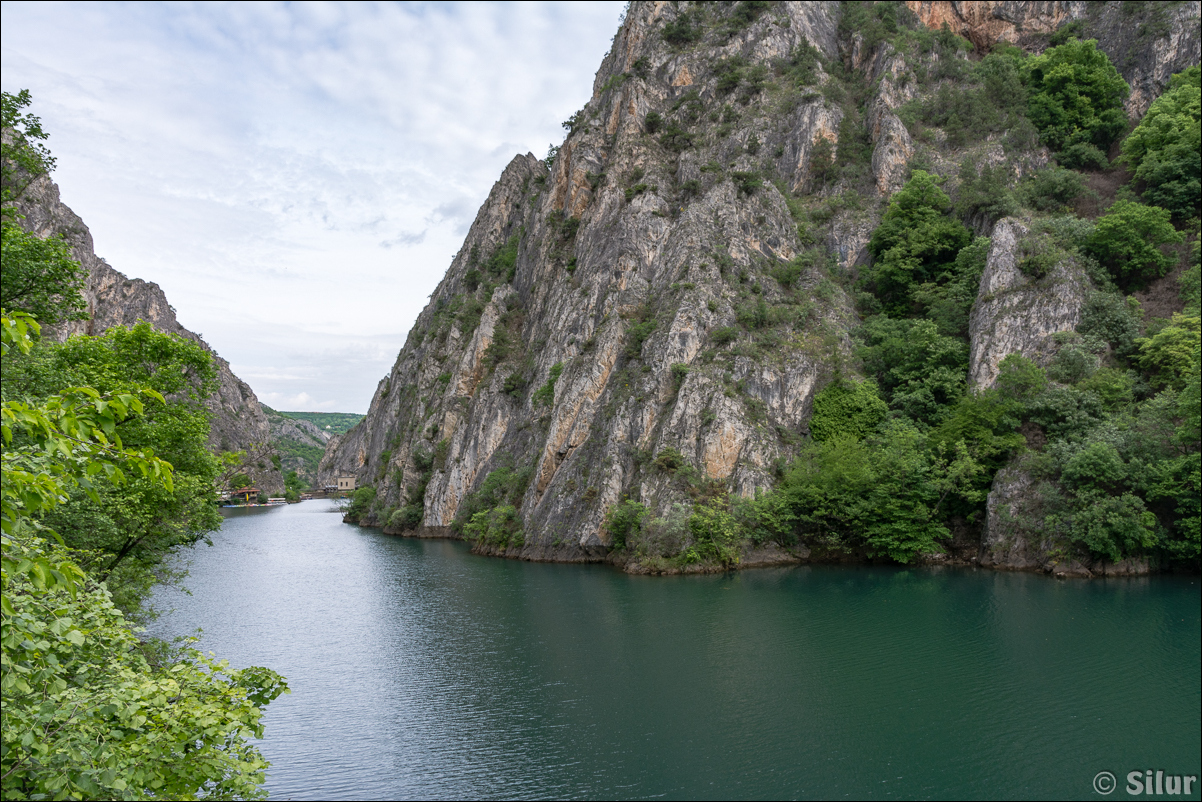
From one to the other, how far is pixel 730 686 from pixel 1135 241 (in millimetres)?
51918

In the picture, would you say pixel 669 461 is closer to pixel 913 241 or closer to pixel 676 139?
pixel 913 241

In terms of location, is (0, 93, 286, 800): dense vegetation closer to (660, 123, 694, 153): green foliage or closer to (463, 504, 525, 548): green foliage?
(463, 504, 525, 548): green foliage

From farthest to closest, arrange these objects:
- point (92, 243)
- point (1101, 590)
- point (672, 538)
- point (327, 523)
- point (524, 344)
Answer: point (92, 243)
point (327, 523)
point (524, 344)
point (672, 538)
point (1101, 590)

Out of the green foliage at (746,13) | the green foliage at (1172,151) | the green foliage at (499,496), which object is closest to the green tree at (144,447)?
the green foliage at (499,496)

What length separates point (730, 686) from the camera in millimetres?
23000

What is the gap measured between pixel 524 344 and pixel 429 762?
2774 inches

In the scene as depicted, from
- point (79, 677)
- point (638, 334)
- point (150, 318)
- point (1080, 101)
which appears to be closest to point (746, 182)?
point (638, 334)

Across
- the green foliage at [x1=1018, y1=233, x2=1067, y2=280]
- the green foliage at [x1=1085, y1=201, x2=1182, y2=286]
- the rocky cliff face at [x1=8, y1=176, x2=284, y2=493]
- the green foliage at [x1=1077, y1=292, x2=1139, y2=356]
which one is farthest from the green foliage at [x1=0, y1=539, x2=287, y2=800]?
the rocky cliff face at [x1=8, y1=176, x2=284, y2=493]

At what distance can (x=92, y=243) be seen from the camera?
124938mm

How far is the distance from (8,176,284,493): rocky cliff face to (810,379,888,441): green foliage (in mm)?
84949

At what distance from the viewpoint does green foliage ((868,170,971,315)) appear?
62.5 m

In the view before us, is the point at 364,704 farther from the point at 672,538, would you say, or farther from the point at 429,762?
the point at 672,538

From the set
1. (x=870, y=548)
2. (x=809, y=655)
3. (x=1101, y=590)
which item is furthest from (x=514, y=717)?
(x=870, y=548)

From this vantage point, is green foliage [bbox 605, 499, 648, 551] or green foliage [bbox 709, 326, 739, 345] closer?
green foliage [bbox 605, 499, 648, 551]
